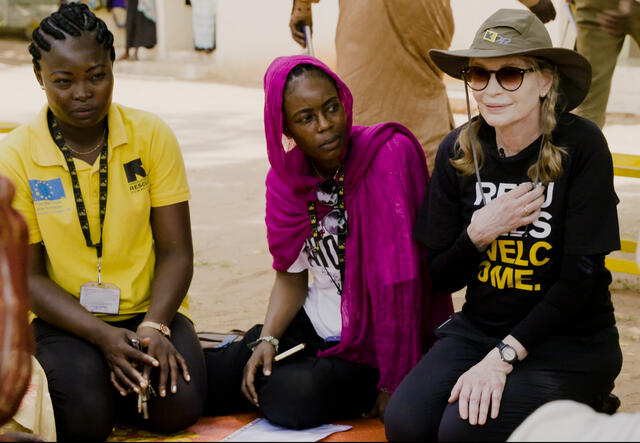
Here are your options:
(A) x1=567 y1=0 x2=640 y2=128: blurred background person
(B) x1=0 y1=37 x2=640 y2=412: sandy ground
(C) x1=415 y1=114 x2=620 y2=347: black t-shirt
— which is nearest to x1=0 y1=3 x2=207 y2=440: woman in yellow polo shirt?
(C) x1=415 y1=114 x2=620 y2=347: black t-shirt

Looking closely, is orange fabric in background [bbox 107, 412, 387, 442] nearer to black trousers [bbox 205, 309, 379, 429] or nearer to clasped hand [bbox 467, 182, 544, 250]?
black trousers [bbox 205, 309, 379, 429]

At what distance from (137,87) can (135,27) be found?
3747 mm

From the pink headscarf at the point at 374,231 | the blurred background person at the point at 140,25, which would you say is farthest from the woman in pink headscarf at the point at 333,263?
the blurred background person at the point at 140,25

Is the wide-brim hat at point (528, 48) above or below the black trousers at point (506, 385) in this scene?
above

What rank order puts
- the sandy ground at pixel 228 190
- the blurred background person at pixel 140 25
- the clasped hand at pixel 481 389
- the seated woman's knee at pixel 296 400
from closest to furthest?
1. the clasped hand at pixel 481 389
2. the seated woman's knee at pixel 296 400
3. the sandy ground at pixel 228 190
4. the blurred background person at pixel 140 25

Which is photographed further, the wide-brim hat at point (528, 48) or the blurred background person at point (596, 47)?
the blurred background person at point (596, 47)

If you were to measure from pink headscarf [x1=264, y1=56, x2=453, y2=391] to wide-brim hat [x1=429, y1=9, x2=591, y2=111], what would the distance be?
0.51 meters

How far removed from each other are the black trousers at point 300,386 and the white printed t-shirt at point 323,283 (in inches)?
1.8

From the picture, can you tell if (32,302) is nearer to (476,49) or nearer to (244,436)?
(244,436)

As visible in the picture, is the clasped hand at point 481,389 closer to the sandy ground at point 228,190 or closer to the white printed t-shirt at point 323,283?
the white printed t-shirt at point 323,283

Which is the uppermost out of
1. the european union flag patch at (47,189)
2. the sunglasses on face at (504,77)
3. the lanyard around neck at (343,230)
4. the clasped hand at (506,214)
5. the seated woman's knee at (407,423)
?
the sunglasses on face at (504,77)

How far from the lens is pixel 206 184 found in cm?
871

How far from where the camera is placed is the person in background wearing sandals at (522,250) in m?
3.05

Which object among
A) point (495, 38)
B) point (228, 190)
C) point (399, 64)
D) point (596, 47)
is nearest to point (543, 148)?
point (495, 38)
